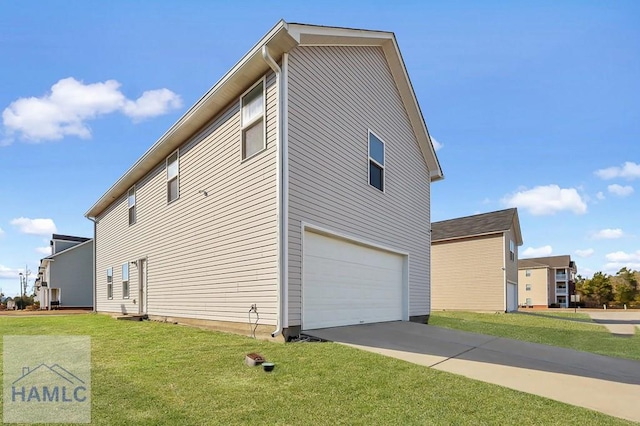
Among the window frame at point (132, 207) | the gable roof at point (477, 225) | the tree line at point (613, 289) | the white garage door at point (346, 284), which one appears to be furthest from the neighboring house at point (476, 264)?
the tree line at point (613, 289)

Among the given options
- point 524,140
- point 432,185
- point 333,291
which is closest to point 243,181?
point 333,291

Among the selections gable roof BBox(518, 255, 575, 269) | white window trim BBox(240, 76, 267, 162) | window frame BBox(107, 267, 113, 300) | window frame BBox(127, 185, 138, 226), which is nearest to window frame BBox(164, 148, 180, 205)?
window frame BBox(127, 185, 138, 226)

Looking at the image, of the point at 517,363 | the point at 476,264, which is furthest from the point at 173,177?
the point at 476,264

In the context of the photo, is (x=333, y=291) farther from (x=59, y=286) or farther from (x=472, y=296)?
(x=59, y=286)

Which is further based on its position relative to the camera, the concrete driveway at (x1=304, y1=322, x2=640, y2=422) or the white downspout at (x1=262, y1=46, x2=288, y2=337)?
the white downspout at (x1=262, y1=46, x2=288, y2=337)

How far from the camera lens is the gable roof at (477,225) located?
23500 millimetres

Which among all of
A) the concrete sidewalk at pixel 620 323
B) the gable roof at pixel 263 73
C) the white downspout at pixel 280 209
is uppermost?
the gable roof at pixel 263 73

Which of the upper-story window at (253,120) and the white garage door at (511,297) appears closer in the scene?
the upper-story window at (253,120)

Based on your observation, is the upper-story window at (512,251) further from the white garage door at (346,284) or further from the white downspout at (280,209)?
the white downspout at (280,209)

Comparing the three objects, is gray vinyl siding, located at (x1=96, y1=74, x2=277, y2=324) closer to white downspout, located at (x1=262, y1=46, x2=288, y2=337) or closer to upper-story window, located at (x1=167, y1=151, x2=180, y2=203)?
white downspout, located at (x1=262, y1=46, x2=288, y2=337)

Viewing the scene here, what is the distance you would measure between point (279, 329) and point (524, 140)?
1517 cm

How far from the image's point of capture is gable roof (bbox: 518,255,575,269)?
47438 mm

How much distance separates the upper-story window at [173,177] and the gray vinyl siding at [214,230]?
0.27 meters

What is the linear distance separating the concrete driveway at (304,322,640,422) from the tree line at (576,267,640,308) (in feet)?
145
